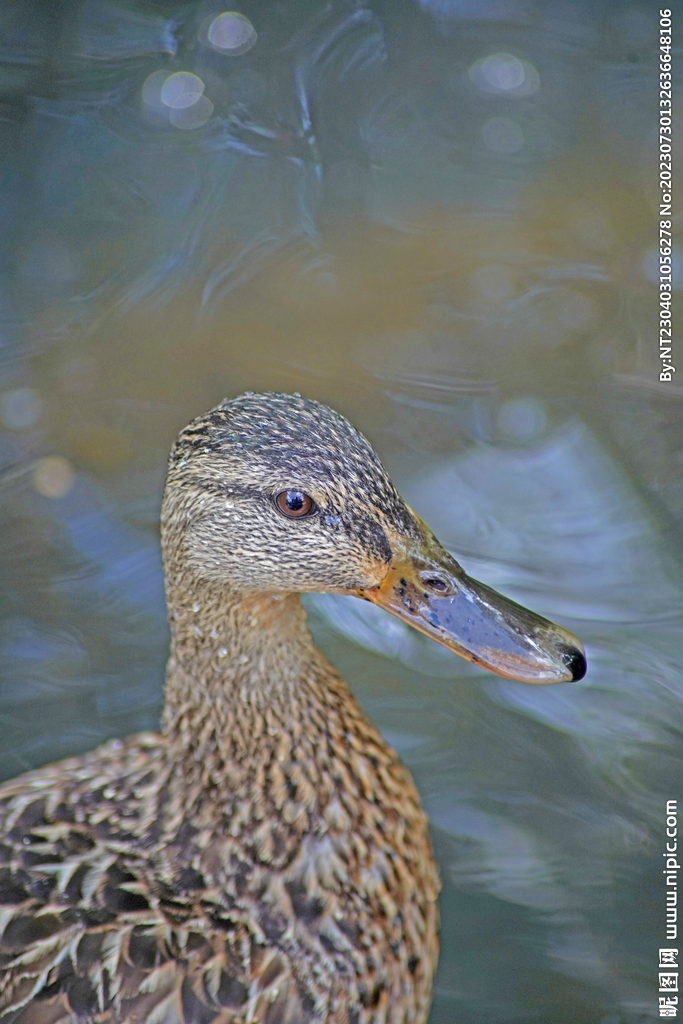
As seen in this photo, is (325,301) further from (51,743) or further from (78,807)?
(78,807)

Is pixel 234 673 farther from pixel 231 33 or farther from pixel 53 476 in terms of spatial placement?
pixel 231 33

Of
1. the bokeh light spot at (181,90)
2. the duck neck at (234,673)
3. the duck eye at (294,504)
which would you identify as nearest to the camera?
the duck eye at (294,504)

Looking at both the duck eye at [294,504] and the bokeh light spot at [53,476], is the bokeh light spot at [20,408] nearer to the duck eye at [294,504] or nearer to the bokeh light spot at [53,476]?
the bokeh light spot at [53,476]

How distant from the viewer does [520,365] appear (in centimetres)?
405

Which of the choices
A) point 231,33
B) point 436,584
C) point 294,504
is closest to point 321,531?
point 294,504

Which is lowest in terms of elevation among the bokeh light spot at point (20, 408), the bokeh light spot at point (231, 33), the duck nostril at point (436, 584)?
the duck nostril at point (436, 584)

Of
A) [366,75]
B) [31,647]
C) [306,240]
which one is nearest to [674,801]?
[31,647]

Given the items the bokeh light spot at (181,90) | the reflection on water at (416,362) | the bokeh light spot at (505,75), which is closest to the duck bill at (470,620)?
the reflection on water at (416,362)

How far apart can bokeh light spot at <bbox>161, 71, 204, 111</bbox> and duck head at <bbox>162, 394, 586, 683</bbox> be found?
10.6ft

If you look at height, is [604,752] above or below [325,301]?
below

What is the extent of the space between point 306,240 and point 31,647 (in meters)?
2.13

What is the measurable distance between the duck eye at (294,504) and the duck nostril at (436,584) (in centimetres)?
29

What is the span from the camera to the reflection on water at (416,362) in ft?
10.2

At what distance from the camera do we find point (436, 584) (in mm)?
2143
